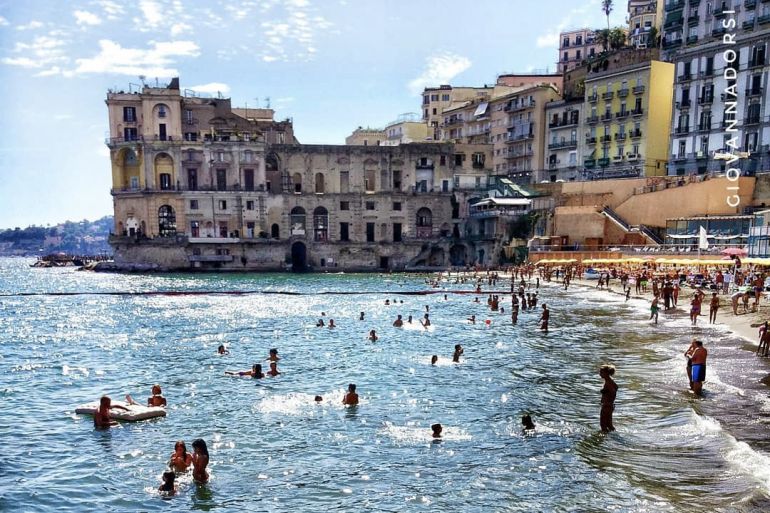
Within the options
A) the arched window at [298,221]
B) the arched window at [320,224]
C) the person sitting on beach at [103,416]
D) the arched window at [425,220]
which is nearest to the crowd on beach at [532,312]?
the person sitting on beach at [103,416]

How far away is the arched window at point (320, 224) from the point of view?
238ft

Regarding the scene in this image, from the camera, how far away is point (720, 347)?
20875 mm

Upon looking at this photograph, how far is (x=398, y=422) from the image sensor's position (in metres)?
14.9

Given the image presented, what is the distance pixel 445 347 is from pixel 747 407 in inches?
514

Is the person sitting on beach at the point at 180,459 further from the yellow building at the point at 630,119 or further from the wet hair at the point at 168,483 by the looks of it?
the yellow building at the point at 630,119

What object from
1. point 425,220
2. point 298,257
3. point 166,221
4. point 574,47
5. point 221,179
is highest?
point 574,47

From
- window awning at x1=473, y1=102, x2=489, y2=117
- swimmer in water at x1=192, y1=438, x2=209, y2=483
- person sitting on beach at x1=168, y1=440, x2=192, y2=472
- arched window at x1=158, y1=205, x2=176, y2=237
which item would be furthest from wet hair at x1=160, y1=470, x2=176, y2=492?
window awning at x1=473, y1=102, x2=489, y2=117

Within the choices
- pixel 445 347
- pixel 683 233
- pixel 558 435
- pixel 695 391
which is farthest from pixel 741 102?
pixel 558 435

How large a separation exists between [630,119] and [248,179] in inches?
1769

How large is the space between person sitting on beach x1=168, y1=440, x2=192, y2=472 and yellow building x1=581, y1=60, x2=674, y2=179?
5705 cm

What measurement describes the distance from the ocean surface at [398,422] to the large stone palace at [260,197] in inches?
1622

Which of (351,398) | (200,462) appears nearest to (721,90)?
(351,398)

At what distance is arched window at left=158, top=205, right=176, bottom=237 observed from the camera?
70.5 m

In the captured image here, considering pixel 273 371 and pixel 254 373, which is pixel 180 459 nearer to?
pixel 254 373
